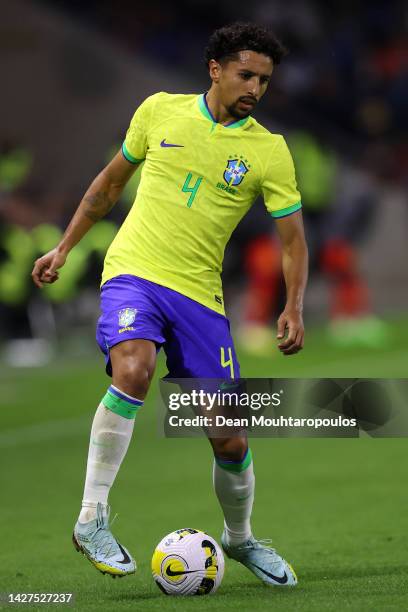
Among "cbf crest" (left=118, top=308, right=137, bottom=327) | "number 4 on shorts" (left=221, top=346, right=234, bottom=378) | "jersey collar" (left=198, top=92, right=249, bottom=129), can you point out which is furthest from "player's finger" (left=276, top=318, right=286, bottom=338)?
"jersey collar" (left=198, top=92, right=249, bottom=129)

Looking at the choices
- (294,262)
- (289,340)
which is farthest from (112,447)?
(294,262)

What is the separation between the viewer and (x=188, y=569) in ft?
16.8

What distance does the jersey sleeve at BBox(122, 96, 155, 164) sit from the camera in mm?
5363

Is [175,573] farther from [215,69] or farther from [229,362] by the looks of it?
[215,69]

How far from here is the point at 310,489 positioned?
8359mm

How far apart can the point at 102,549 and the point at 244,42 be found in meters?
1.92

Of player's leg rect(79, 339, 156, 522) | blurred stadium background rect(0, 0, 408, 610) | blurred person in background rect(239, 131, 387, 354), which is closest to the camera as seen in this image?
player's leg rect(79, 339, 156, 522)

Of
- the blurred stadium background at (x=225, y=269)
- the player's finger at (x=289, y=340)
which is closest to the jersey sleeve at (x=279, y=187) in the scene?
the player's finger at (x=289, y=340)

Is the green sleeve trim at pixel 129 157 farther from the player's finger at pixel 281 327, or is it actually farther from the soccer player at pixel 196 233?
the player's finger at pixel 281 327

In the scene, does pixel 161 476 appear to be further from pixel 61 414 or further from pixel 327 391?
pixel 327 391

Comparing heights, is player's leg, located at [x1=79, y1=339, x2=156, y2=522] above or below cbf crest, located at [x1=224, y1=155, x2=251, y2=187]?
below

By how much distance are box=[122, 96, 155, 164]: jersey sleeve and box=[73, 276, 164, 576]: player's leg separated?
0.53 metres

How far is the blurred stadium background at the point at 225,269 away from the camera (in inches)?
281

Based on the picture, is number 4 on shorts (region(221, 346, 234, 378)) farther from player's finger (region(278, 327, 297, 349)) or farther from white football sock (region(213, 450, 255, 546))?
white football sock (region(213, 450, 255, 546))
